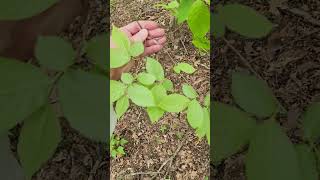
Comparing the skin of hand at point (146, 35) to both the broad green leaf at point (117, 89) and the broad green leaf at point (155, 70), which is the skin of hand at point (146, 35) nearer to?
the broad green leaf at point (155, 70)

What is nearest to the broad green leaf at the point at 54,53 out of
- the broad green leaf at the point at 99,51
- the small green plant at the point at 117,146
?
the broad green leaf at the point at 99,51

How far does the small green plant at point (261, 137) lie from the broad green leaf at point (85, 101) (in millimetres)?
148

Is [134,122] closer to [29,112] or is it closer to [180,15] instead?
[180,15]

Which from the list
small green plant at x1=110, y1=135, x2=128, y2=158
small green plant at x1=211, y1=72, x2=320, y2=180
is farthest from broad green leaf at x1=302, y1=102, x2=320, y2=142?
small green plant at x1=110, y1=135, x2=128, y2=158

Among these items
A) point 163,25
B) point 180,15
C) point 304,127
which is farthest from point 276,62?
point 304,127

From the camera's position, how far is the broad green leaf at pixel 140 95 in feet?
2.50

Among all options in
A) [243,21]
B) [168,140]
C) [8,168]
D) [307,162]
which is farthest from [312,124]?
[168,140]

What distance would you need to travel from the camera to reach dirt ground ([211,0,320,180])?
1601 mm

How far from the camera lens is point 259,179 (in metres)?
0.52

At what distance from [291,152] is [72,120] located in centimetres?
24

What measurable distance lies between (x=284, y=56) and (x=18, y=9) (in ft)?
4.29

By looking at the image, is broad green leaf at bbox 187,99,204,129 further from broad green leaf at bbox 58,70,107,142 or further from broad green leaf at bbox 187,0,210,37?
broad green leaf at bbox 58,70,107,142

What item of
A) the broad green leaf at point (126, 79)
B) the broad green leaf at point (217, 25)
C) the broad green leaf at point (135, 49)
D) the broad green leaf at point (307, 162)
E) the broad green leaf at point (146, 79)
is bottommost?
the broad green leaf at point (146, 79)

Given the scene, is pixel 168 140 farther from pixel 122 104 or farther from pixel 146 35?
pixel 122 104
